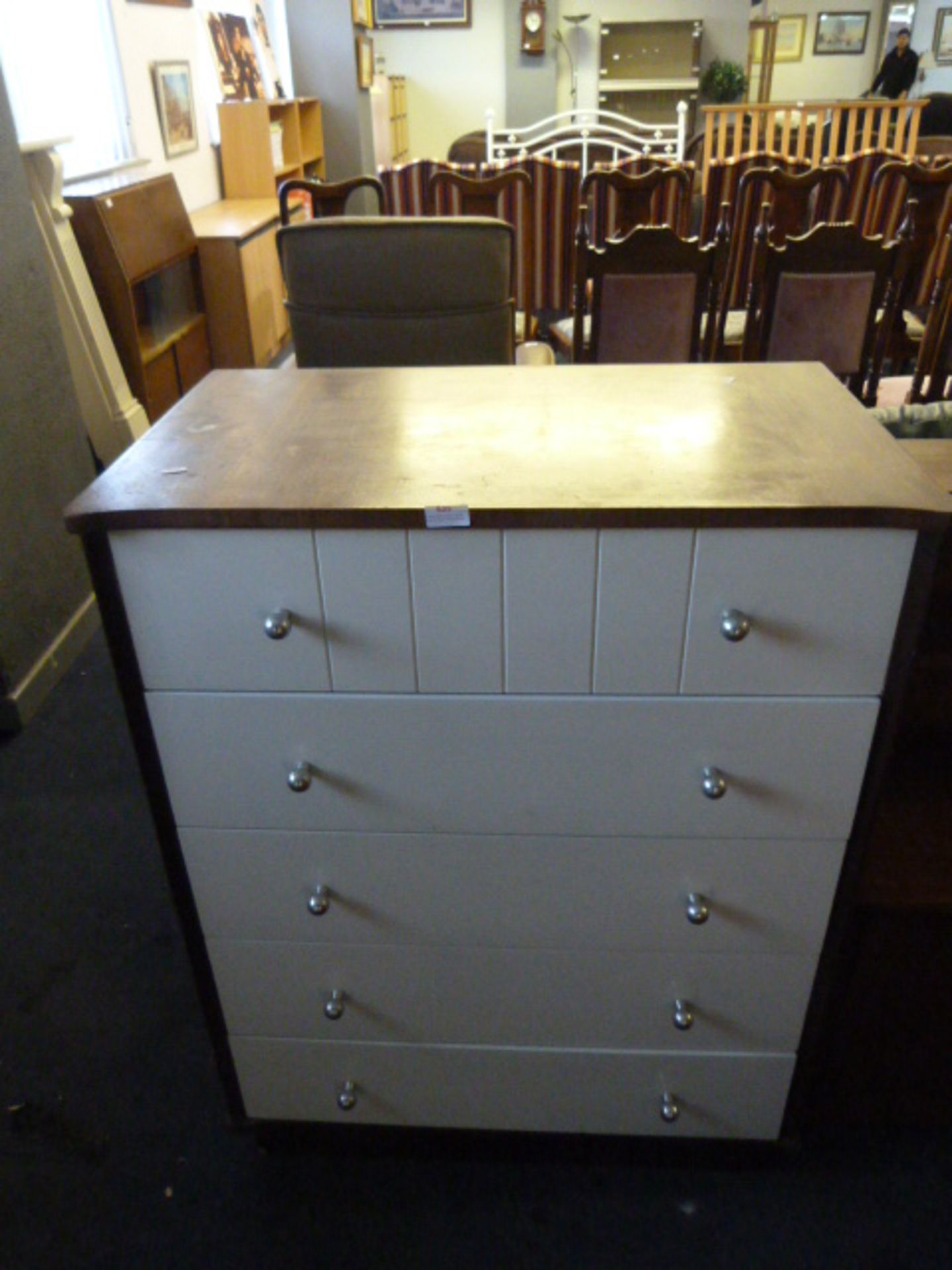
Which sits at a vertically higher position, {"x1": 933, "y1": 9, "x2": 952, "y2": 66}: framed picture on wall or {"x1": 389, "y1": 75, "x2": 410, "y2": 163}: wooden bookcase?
{"x1": 933, "y1": 9, "x2": 952, "y2": 66}: framed picture on wall

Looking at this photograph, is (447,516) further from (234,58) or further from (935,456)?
(234,58)

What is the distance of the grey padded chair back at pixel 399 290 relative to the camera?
1.98 m

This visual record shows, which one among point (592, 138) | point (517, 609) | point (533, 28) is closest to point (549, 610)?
point (517, 609)

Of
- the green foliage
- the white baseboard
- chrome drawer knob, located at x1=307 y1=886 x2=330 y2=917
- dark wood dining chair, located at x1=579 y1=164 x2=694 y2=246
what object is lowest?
the white baseboard

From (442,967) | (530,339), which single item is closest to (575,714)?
(442,967)

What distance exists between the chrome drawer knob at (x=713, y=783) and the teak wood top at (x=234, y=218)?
339 centimetres

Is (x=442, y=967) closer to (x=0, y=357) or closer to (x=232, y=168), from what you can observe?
(x=0, y=357)

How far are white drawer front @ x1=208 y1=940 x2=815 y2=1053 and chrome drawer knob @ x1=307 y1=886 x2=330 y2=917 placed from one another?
3.2 inches

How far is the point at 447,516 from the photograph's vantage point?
79 cm

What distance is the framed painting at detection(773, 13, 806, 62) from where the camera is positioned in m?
9.07

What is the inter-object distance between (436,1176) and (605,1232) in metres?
0.23

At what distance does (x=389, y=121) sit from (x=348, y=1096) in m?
7.59

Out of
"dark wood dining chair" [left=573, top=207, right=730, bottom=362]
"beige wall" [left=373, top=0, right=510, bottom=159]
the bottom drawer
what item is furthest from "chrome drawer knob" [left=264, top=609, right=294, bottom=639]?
"beige wall" [left=373, top=0, right=510, bottom=159]

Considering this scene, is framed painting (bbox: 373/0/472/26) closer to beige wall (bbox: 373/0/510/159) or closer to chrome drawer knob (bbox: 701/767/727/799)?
beige wall (bbox: 373/0/510/159)
